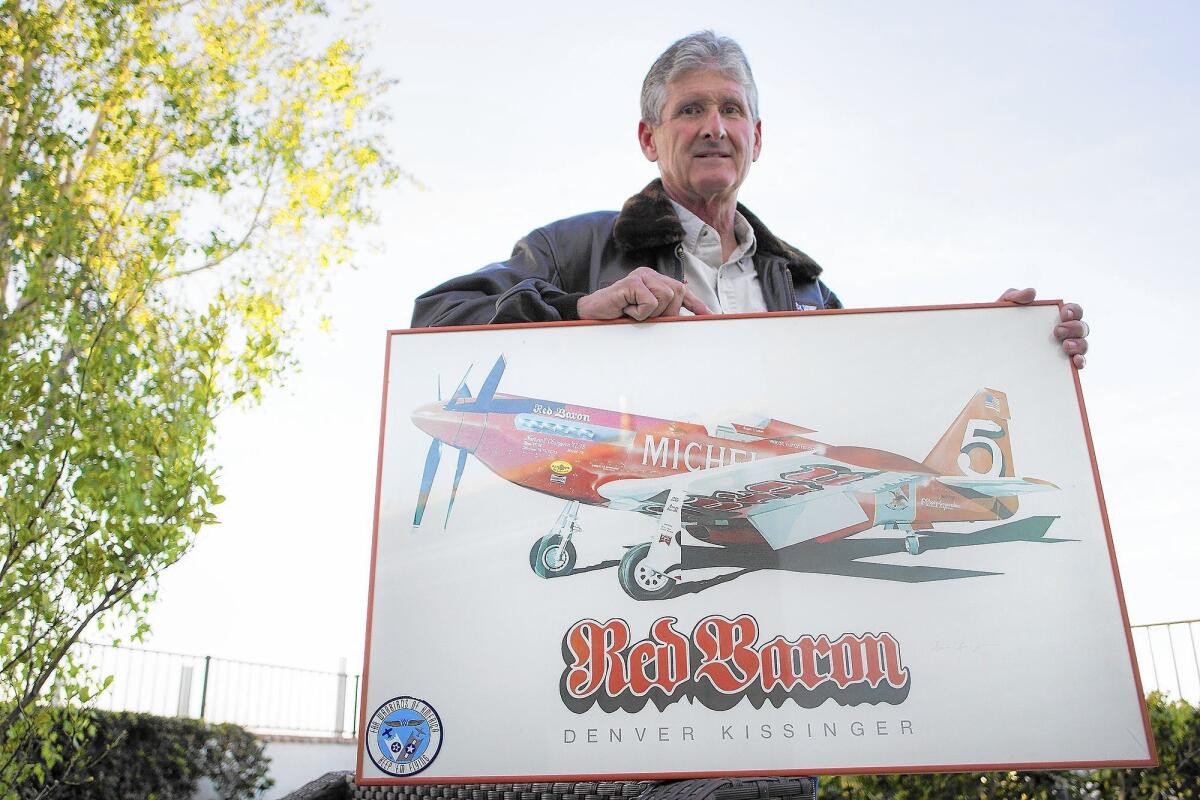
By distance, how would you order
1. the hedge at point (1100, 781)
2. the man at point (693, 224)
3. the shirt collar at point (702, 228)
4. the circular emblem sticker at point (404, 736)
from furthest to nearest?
the hedge at point (1100, 781)
the shirt collar at point (702, 228)
the man at point (693, 224)
the circular emblem sticker at point (404, 736)

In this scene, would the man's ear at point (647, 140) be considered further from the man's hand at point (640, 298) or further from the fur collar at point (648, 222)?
the man's hand at point (640, 298)

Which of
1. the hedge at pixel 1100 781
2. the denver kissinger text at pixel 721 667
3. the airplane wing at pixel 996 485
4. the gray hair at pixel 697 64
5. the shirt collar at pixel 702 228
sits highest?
the gray hair at pixel 697 64

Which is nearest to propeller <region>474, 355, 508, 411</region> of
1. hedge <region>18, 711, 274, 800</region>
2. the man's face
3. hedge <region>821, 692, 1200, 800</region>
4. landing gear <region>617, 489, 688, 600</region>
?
landing gear <region>617, 489, 688, 600</region>

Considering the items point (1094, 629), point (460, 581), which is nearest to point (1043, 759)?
point (1094, 629)

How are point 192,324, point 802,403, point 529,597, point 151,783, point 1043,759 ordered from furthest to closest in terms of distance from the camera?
point 151,783
point 192,324
point 802,403
point 529,597
point 1043,759

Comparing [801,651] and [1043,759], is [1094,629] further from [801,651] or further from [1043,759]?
[801,651]

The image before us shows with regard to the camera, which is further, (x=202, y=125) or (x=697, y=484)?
(x=202, y=125)

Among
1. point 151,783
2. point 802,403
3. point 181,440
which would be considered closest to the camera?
point 802,403

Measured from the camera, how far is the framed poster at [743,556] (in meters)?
1.27

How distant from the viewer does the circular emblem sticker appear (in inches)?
50.0

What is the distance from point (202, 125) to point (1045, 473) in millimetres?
6378

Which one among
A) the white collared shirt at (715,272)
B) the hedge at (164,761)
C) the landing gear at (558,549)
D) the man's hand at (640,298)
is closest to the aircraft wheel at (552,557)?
the landing gear at (558,549)

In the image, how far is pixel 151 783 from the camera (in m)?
6.16

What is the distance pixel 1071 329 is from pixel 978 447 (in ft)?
0.94
